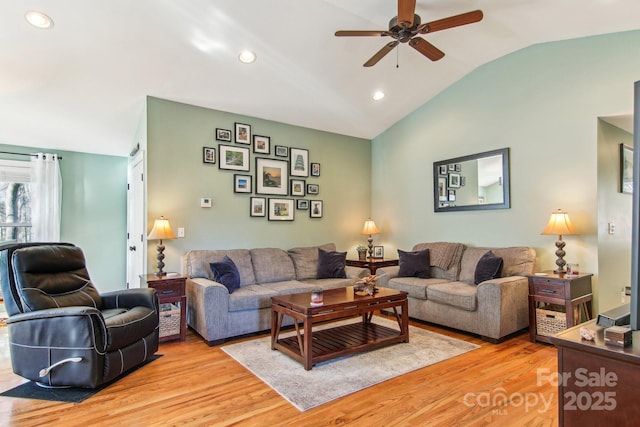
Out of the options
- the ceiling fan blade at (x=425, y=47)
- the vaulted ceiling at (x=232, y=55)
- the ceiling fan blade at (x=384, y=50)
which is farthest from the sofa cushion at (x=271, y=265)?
the ceiling fan blade at (x=425, y=47)

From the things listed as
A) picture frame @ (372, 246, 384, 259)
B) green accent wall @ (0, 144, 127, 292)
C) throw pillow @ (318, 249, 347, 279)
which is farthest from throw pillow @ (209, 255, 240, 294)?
green accent wall @ (0, 144, 127, 292)

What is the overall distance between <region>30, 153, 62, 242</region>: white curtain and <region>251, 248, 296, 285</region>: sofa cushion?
3112 millimetres

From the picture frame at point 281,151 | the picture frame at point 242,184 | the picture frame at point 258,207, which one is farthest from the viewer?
the picture frame at point 281,151

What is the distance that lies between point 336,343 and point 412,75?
3356 mm

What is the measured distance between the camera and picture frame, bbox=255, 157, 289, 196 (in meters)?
5.03

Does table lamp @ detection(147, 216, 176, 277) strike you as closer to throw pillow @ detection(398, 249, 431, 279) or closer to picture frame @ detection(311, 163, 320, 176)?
picture frame @ detection(311, 163, 320, 176)

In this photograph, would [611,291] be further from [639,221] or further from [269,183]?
[269,183]

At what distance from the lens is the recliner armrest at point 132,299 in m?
3.28

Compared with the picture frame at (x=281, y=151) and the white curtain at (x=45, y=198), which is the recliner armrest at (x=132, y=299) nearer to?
the picture frame at (x=281, y=151)

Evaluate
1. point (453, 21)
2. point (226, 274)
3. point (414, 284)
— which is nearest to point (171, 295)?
point (226, 274)

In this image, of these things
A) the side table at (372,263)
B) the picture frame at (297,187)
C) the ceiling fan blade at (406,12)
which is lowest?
the side table at (372,263)

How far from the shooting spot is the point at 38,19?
9.62 feet

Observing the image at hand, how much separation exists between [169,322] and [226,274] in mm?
737

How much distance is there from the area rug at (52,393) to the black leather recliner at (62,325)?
50 millimetres
